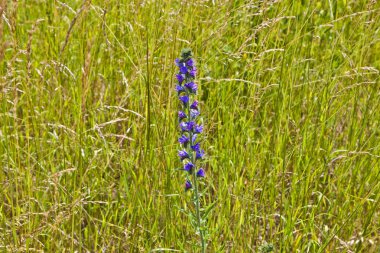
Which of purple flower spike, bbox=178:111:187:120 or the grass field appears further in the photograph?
the grass field

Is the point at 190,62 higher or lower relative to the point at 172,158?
higher

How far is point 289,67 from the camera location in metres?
3.03

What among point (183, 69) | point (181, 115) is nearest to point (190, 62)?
point (183, 69)

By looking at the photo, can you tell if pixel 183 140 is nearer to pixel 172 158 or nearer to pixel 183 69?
pixel 183 69

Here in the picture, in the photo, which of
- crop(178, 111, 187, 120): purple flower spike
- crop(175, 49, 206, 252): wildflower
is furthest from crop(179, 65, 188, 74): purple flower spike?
crop(178, 111, 187, 120): purple flower spike

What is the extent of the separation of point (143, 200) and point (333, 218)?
2.97 ft

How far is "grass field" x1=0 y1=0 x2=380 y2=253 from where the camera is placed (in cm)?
260

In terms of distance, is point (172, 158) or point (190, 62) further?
point (172, 158)

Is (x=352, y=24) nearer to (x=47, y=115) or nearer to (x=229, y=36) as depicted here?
(x=229, y=36)

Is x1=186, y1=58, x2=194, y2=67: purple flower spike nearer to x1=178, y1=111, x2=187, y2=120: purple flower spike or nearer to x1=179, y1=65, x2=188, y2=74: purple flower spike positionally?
x1=179, y1=65, x2=188, y2=74: purple flower spike

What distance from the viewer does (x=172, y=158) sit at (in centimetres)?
272

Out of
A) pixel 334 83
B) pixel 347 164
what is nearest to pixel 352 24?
pixel 334 83

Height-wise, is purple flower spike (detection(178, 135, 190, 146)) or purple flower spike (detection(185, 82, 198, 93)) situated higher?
purple flower spike (detection(185, 82, 198, 93))

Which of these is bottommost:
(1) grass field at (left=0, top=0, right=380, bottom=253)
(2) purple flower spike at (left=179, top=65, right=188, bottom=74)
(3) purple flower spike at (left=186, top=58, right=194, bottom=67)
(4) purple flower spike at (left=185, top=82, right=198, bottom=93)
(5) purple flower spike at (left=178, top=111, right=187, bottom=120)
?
(1) grass field at (left=0, top=0, right=380, bottom=253)
